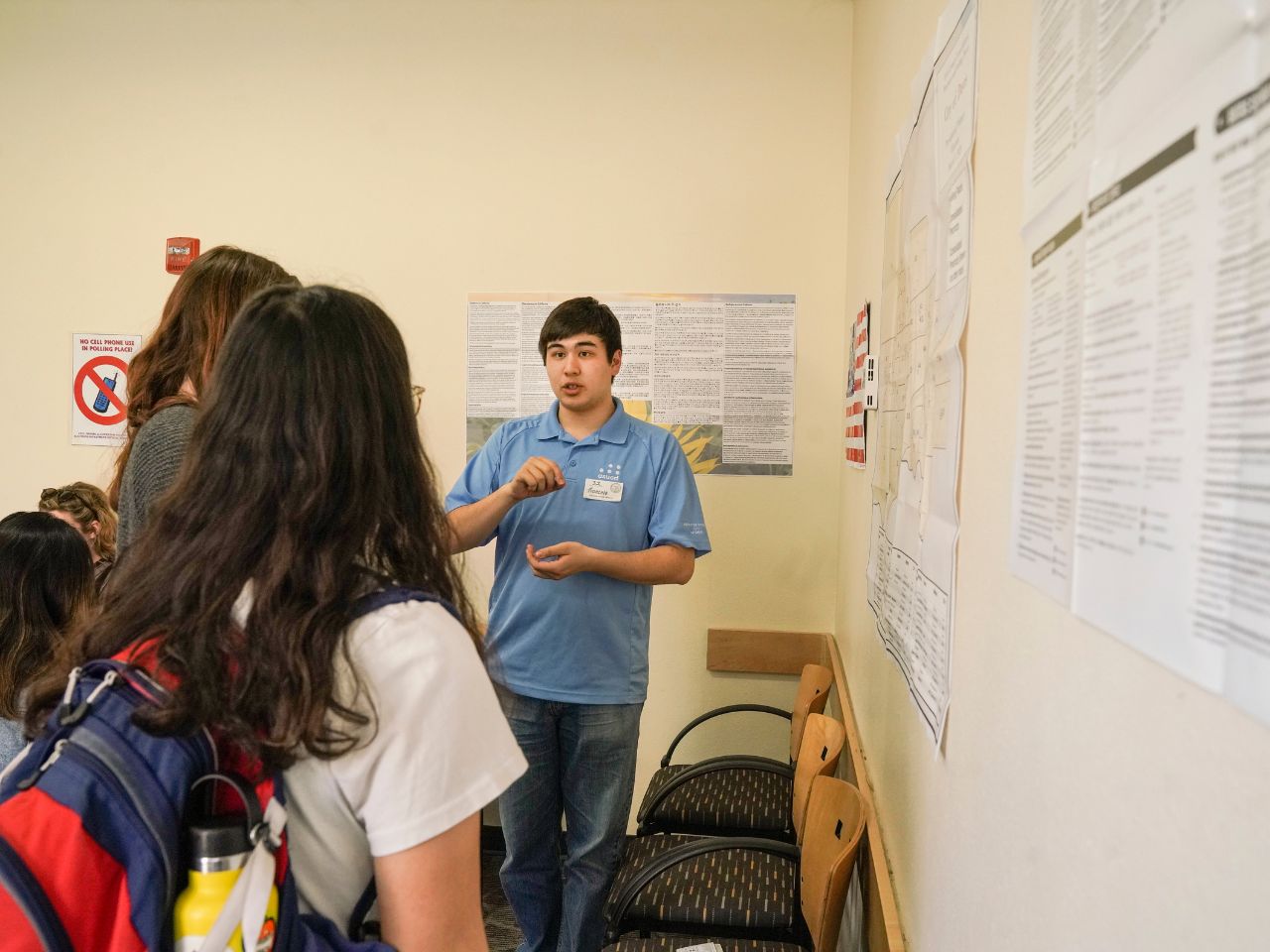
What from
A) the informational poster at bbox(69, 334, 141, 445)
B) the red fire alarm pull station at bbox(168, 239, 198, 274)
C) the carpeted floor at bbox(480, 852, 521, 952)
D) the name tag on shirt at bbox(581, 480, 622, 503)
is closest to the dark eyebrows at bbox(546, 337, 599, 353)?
the name tag on shirt at bbox(581, 480, 622, 503)

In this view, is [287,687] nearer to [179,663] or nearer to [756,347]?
[179,663]

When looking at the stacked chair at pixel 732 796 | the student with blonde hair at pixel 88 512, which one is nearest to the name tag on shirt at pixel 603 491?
the stacked chair at pixel 732 796

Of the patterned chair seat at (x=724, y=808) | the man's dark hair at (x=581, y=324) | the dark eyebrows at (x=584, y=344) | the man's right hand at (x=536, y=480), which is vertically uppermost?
the man's dark hair at (x=581, y=324)

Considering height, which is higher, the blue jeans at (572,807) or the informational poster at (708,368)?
the informational poster at (708,368)

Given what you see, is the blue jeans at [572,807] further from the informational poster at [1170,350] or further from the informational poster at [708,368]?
the informational poster at [1170,350]

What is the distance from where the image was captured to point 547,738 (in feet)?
7.43

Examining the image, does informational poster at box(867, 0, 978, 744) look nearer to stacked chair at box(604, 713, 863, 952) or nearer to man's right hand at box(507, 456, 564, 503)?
stacked chair at box(604, 713, 863, 952)

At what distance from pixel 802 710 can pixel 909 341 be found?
1.44 meters

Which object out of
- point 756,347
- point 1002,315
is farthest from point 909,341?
point 756,347

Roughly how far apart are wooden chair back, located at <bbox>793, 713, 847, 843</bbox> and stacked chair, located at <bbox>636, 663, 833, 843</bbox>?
166mm

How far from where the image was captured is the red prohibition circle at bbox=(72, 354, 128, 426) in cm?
354

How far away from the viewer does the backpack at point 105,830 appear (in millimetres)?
653

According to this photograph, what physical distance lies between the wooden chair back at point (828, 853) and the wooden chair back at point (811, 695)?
65cm

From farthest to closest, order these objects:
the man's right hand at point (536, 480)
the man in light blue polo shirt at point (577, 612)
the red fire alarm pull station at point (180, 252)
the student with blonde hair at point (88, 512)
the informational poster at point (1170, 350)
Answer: the red fire alarm pull station at point (180, 252) → the student with blonde hair at point (88, 512) → the man in light blue polo shirt at point (577, 612) → the man's right hand at point (536, 480) → the informational poster at point (1170, 350)
